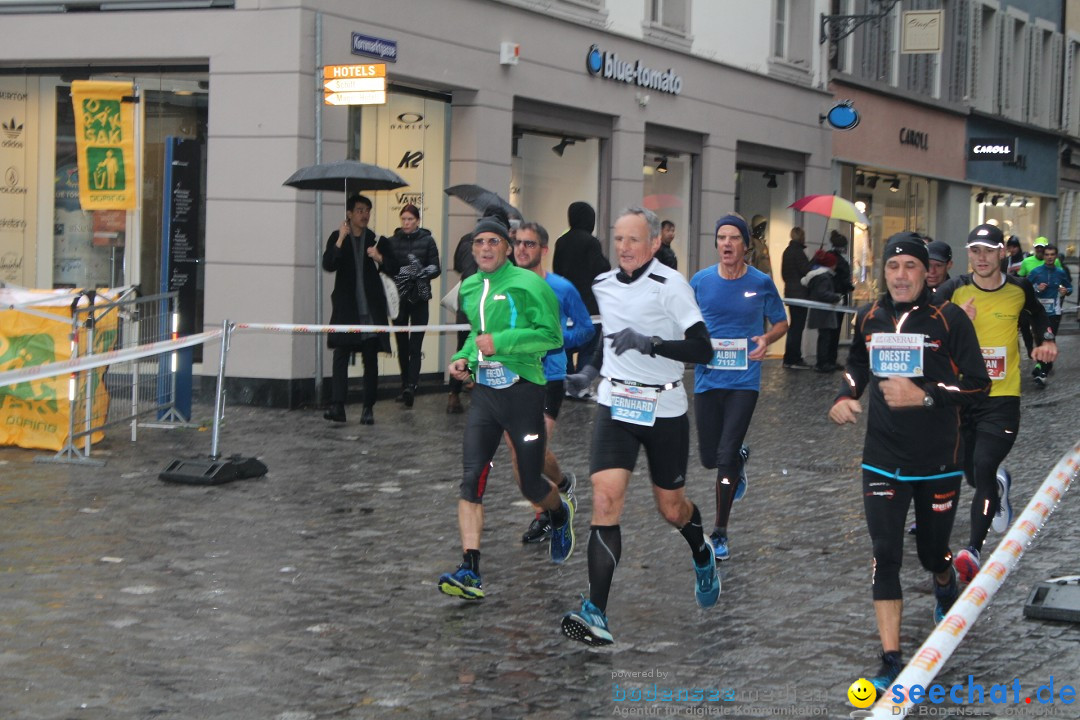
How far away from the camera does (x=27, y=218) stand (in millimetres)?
15945

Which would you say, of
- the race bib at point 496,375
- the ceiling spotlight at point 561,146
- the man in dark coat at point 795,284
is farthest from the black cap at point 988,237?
the man in dark coat at point 795,284

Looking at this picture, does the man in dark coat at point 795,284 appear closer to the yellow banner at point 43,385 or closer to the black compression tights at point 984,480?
the yellow banner at point 43,385

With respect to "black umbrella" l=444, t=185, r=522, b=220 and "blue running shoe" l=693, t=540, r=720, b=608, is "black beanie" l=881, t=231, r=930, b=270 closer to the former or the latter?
"blue running shoe" l=693, t=540, r=720, b=608

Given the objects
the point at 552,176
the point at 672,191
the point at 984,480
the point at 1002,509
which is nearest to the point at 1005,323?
the point at 984,480

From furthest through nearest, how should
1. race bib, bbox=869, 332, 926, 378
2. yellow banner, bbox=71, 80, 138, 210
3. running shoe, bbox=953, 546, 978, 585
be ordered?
yellow banner, bbox=71, 80, 138, 210 → running shoe, bbox=953, 546, 978, 585 → race bib, bbox=869, 332, 926, 378

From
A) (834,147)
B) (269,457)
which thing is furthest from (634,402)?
(834,147)

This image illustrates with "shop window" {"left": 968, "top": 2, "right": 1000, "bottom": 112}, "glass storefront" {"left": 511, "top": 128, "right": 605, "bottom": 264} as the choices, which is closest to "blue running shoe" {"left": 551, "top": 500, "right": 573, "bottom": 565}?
"glass storefront" {"left": 511, "top": 128, "right": 605, "bottom": 264}

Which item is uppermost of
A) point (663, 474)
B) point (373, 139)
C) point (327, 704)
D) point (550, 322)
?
point (373, 139)

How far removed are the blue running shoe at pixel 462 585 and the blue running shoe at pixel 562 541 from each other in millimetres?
902

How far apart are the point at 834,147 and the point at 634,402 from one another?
21.5m

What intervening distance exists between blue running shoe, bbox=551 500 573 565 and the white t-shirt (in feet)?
4.56

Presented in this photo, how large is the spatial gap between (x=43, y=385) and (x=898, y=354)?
751 centimetres

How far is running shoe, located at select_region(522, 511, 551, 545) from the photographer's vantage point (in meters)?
8.55

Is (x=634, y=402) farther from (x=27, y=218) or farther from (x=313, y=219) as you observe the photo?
(x=27, y=218)
